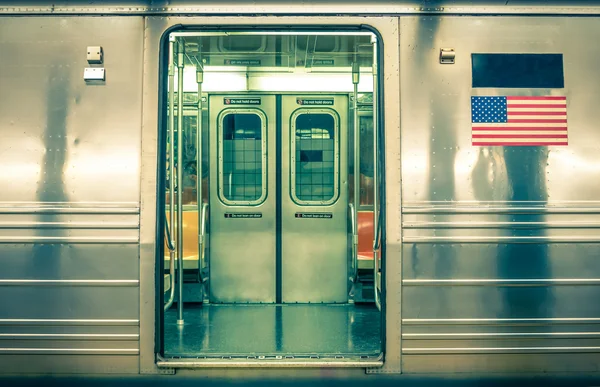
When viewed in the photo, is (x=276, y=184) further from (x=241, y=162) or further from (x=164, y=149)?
(x=164, y=149)

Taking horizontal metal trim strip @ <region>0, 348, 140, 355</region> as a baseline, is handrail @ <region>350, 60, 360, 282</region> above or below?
above

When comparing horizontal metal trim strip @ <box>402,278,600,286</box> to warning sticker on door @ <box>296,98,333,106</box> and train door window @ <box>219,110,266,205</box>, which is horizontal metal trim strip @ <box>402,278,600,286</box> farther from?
warning sticker on door @ <box>296,98,333,106</box>

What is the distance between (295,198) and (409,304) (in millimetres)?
2552

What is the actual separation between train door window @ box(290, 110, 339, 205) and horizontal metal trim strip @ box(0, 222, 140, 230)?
8.44 ft

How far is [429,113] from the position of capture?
11.0 ft

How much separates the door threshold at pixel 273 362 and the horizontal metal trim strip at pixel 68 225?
85 cm

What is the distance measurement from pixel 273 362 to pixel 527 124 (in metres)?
2.19

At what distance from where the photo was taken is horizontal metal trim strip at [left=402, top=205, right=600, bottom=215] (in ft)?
10.9

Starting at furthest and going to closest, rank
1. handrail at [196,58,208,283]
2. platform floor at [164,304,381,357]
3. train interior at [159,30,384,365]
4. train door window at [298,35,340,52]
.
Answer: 1. train interior at [159,30,384,365]
2. handrail at [196,58,208,283]
3. train door window at [298,35,340,52]
4. platform floor at [164,304,381,357]

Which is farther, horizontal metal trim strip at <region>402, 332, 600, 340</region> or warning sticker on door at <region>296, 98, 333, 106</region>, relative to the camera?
warning sticker on door at <region>296, 98, 333, 106</region>

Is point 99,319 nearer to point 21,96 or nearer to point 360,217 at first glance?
point 21,96

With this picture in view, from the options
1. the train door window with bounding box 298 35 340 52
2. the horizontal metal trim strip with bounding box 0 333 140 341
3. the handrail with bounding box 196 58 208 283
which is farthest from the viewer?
the handrail with bounding box 196 58 208 283

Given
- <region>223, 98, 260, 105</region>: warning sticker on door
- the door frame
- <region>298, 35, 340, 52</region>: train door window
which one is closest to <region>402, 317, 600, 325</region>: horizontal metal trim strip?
the door frame

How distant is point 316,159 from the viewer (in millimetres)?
5672
